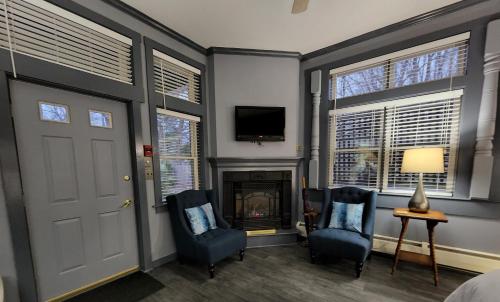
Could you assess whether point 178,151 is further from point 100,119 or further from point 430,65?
point 430,65

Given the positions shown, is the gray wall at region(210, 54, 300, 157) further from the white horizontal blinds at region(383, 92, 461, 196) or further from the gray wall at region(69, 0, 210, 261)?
the white horizontal blinds at region(383, 92, 461, 196)

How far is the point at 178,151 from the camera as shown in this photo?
2795 millimetres

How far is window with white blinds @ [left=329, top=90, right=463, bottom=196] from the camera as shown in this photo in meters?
2.35

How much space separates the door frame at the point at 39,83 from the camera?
58.5 inches

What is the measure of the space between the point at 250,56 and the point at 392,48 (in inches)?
76.7

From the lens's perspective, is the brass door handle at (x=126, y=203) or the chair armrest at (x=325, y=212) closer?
the brass door handle at (x=126, y=203)

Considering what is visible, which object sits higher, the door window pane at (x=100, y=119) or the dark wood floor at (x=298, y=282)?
the door window pane at (x=100, y=119)

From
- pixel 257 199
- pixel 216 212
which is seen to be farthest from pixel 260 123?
pixel 216 212

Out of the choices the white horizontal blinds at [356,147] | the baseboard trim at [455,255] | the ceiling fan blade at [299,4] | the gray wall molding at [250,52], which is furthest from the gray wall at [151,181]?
the baseboard trim at [455,255]

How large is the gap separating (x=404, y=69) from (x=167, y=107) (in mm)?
3179

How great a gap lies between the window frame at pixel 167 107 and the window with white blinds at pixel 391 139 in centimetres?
203

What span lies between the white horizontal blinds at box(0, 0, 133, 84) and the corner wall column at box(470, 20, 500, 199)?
3911mm

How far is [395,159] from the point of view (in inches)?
105

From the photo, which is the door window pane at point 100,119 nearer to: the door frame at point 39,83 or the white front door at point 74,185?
the white front door at point 74,185
